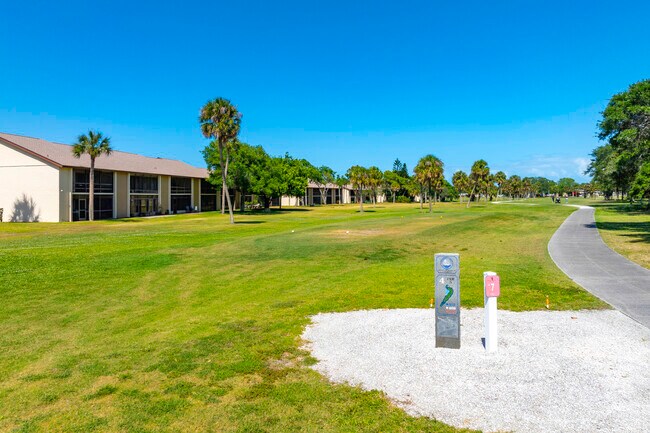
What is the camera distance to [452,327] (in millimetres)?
7594

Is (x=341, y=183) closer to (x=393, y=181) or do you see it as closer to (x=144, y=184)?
(x=393, y=181)

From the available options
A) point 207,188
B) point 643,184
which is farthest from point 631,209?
point 207,188

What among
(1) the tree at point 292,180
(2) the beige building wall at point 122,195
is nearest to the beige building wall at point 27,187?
(2) the beige building wall at point 122,195

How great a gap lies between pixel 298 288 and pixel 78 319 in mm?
5901

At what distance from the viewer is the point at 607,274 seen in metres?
14.7

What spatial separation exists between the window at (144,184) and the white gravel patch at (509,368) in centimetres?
5976

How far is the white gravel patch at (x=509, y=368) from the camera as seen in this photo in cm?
525

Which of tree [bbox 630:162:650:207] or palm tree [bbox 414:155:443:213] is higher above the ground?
palm tree [bbox 414:155:443:213]

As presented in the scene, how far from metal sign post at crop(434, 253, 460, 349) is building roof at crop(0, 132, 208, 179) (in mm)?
52607

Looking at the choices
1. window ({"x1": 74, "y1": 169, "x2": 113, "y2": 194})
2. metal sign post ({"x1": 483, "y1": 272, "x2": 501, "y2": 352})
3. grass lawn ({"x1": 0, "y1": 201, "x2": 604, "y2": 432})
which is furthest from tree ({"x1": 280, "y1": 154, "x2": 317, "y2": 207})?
metal sign post ({"x1": 483, "y1": 272, "x2": 501, "y2": 352})

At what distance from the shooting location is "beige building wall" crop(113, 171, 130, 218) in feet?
192

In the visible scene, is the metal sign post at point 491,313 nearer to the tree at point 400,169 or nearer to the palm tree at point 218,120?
the palm tree at point 218,120

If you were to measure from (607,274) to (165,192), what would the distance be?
65.0m

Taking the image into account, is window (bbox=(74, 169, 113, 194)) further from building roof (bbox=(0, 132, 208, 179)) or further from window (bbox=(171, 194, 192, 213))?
window (bbox=(171, 194, 192, 213))
